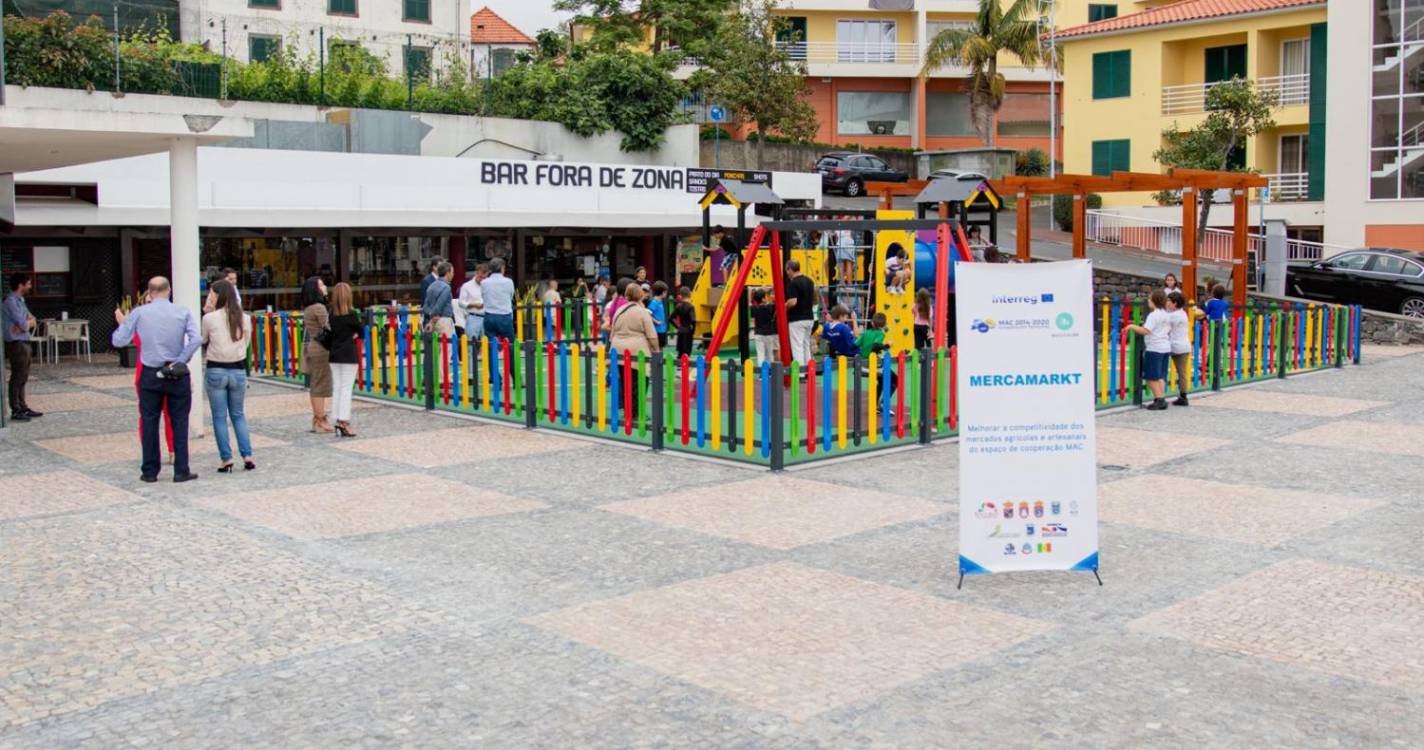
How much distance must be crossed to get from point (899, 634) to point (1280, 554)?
3408 mm

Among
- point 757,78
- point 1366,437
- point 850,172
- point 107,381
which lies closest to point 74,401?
point 107,381

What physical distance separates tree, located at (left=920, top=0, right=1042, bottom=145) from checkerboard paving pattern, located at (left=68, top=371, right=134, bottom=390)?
38465 millimetres

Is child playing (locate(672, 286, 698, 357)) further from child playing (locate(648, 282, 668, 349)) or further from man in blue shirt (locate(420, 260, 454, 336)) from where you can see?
man in blue shirt (locate(420, 260, 454, 336))

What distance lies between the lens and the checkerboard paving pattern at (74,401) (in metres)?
17.0

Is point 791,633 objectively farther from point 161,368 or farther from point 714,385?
point 161,368

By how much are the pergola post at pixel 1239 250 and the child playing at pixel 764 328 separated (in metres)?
11.4

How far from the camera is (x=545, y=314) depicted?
23.7m

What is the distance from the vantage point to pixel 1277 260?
29.5 m

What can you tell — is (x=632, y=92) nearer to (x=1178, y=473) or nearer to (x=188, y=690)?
(x=1178, y=473)

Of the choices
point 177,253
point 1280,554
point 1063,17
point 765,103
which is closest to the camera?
point 1280,554

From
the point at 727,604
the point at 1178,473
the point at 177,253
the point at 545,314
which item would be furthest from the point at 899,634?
the point at 545,314

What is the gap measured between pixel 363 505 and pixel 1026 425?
5.46 metres

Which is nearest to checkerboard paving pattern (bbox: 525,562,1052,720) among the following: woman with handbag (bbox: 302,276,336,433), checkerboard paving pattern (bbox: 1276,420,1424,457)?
woman with handbag (bbox: 302,276,336,433)

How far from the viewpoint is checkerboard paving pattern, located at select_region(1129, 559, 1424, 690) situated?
7094mm
